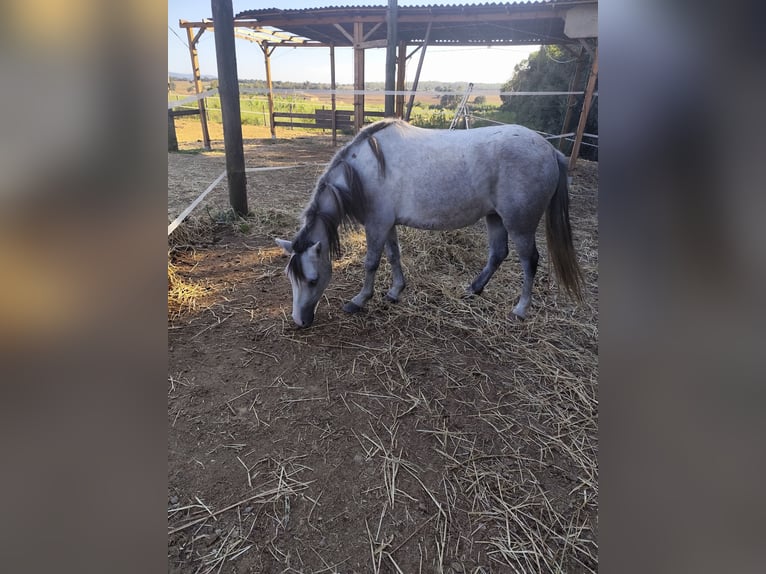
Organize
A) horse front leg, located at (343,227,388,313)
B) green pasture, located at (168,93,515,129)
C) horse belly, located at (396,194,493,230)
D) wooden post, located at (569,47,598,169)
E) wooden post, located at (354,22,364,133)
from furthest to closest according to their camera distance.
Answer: green pasture, located at (168,93,515,129), wooden post, located at (354,22,364,133), wooden post, located at (569,47,598,169), horse front leg, located at (343,227,388,313), horse belly, located at (396,194,493,230)

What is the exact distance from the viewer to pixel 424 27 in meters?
8.24

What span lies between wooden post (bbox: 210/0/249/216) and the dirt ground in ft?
3.82

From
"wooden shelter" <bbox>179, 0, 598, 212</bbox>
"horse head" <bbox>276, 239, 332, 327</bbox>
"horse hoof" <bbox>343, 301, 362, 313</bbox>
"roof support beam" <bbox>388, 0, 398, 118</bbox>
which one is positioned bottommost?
"horse hoof" <bbox>343, 301, 362, 313</bbox>

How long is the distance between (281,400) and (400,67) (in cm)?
757

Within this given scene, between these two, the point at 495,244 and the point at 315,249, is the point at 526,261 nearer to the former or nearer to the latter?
the point at 495,244

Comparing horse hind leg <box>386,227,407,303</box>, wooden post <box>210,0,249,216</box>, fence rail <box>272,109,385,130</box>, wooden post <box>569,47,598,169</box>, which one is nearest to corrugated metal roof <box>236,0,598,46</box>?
wooden post <box>569,47,598,169</box>

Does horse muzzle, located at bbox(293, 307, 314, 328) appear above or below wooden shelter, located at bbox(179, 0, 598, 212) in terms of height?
below

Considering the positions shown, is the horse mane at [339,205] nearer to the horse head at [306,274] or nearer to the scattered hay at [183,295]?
the horse head at [306,274]

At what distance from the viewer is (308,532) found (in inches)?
60.4

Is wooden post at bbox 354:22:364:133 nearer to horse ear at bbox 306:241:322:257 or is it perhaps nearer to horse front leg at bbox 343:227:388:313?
horse front leg at bbox 343:227:388:313

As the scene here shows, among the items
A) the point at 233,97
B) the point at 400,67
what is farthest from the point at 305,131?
the point at 233,97

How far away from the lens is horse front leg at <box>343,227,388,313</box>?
2.94 metres

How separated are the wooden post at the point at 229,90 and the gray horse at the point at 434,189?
194 centimetres
